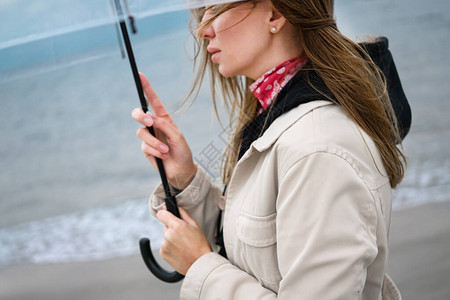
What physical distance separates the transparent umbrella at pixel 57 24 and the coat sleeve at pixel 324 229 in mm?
374

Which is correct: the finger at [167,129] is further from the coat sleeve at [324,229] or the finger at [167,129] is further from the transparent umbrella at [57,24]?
the coat sleeve at [324,229]

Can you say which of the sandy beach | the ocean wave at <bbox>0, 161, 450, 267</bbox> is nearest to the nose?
the sandy beach

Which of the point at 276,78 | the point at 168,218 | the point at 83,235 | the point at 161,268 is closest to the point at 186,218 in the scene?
the point at 168,218

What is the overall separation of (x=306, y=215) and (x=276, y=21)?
43 centimetres

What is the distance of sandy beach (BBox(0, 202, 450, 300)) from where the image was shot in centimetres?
258

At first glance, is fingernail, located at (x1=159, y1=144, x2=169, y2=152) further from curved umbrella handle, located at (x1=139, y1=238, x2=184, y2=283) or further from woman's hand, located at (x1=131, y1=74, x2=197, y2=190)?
curved umbrella handle, located at (x1=139, y1=238, x2=184, y2=283)

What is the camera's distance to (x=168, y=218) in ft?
Answer: 4.42

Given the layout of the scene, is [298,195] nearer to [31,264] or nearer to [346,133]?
[346,133]

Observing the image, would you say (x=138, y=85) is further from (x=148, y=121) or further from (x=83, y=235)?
(x=83, y=235)

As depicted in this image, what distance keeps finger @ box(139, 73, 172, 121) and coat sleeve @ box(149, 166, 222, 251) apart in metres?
0.22

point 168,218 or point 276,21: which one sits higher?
point 276,21

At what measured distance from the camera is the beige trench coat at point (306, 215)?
3.03 feet

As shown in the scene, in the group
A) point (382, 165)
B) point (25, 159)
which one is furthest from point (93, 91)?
point (382, 165)

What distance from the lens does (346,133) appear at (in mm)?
990
